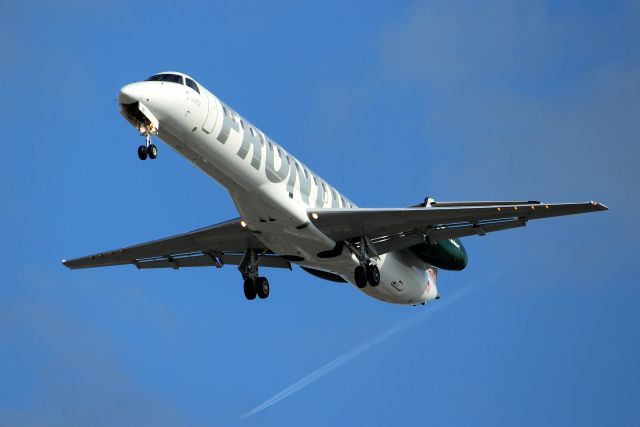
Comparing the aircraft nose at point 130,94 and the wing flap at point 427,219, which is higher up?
the aircraft nose at point 130,94

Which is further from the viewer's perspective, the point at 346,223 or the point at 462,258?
the point at 462,258

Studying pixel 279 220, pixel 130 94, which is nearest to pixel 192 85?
pixel 130 94

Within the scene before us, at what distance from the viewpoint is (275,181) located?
91.5 ft

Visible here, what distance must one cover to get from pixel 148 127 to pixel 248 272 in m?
6.88

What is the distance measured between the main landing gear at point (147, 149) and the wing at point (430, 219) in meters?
4.84

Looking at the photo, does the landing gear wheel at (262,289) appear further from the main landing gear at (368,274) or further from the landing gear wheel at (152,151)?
the landing gear wheel at (152,151)

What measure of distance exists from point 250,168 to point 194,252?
20.1 ft

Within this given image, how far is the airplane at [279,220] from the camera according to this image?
26.3 metres

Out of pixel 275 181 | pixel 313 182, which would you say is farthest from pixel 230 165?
pixel 313 182

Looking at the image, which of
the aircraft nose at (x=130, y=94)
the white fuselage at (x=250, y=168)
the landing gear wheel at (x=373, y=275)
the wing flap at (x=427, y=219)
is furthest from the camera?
the landing gear wheel at (x=373, y=275)

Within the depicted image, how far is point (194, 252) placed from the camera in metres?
32.7

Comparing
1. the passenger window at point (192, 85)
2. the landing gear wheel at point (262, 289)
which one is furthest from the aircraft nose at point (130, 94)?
the landing gear wheel at point (262, 289)

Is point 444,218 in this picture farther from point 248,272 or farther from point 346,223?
point 248,272

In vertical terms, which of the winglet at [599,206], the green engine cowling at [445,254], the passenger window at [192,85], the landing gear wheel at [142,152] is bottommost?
the winglet at [599,206]
